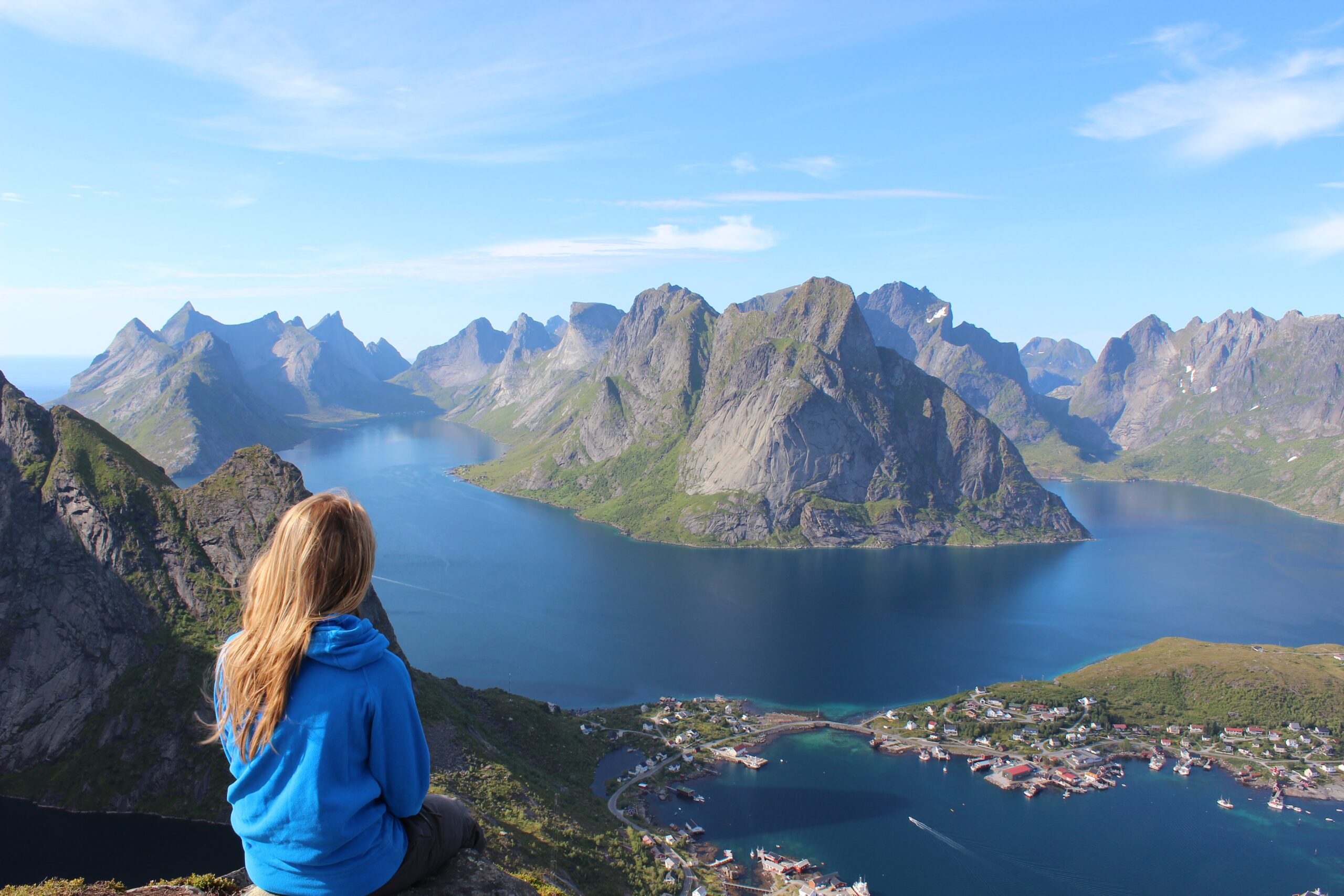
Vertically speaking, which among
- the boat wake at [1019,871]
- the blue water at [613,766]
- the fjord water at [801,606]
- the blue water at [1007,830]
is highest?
the fjord water at [801,606]

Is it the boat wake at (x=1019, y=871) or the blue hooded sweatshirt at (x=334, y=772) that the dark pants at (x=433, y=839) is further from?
the boat wake at (x=1019, y=871)

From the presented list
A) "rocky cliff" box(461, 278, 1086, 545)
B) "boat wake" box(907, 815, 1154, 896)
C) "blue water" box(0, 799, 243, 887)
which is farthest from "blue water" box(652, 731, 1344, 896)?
"rocky cliff" box(461, 278, 1086, 545)

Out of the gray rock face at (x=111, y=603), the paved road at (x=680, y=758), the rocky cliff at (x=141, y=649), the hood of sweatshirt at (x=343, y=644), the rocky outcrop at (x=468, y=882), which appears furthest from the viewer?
the gray rock face at (x=111, y=603)

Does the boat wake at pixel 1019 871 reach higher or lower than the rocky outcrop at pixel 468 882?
lower

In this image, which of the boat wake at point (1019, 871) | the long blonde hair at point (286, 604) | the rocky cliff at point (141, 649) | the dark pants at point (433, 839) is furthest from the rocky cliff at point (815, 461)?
the long blonde hair at point (286, 604)

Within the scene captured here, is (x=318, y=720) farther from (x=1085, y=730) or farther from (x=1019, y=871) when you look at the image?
(x=1085, y=730)

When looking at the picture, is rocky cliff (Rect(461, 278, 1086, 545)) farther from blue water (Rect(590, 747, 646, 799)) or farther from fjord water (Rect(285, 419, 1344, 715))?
blue water (Rect(590, 747, 646, 799))
